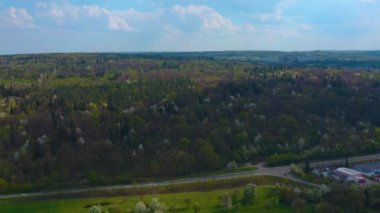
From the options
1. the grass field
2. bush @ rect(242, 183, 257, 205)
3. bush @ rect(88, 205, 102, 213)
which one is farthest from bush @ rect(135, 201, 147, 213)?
bush @ rect(242, 183, 257, 205)

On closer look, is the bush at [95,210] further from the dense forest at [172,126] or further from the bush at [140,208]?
the dense forest at [172,126]

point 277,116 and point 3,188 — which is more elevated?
point 277,116

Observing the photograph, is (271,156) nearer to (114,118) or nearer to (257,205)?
(257,205)

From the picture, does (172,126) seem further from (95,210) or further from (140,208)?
(95,210)

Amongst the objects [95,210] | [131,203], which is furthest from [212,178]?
[95,210]

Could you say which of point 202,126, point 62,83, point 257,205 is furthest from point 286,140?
point 62,83

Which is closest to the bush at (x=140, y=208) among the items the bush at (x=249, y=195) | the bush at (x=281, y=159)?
the bush at (x=249, y=195)
